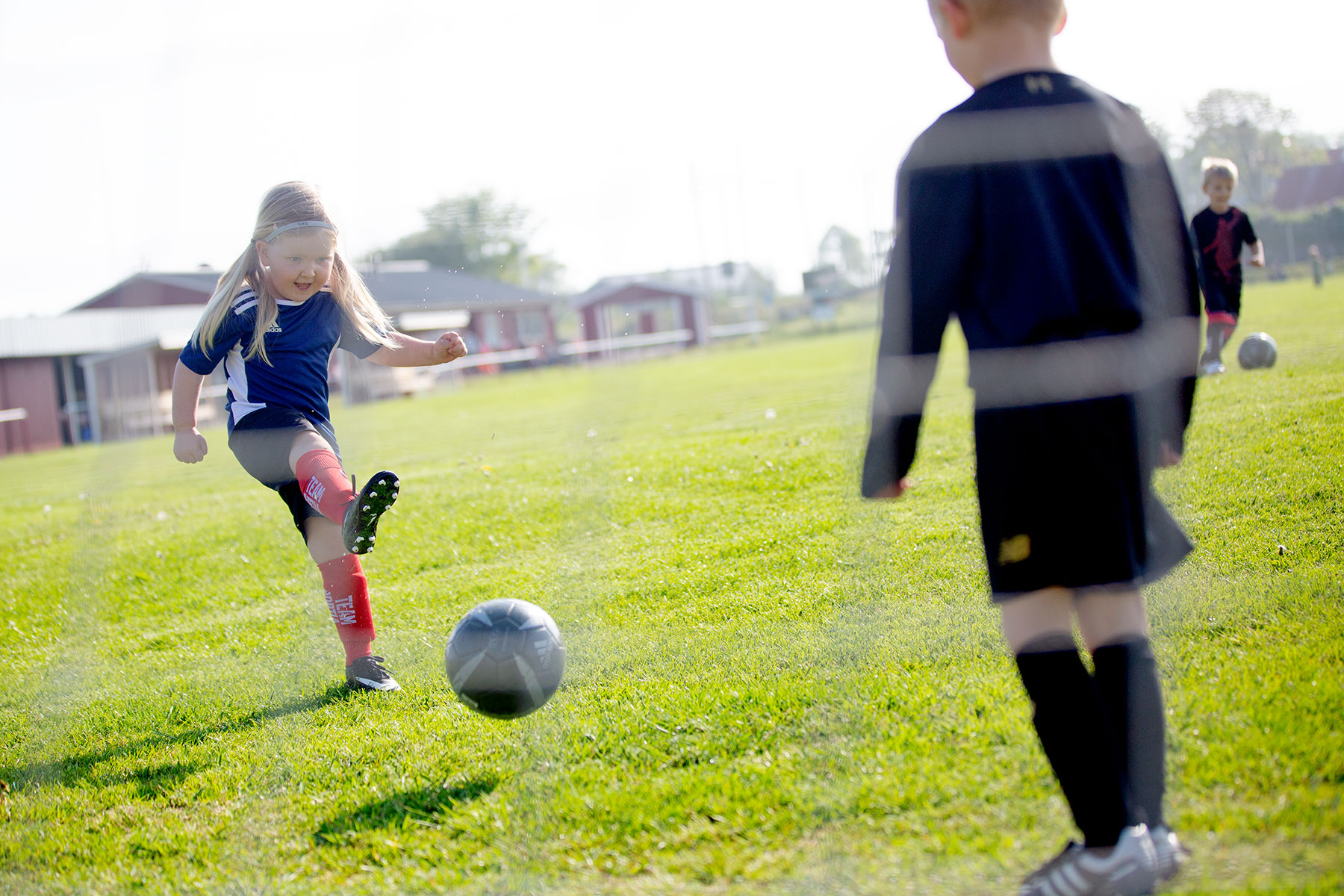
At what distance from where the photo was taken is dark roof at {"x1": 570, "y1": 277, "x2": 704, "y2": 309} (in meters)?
36.3

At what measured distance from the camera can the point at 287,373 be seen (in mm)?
3727

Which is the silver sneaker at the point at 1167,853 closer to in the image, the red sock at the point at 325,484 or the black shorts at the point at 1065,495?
the black shorts at the point at 1065,495

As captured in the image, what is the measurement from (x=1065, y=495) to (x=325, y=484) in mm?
2507

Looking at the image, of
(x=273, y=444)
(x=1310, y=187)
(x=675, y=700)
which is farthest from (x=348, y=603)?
(x=1310, y=187)

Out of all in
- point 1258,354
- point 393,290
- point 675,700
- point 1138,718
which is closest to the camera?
point 1138,718

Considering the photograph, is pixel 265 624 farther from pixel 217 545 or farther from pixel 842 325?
pixel 842 325

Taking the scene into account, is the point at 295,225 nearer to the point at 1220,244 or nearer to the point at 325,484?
the point at 325,484

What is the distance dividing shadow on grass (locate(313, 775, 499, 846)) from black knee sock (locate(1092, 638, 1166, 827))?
1.55 m

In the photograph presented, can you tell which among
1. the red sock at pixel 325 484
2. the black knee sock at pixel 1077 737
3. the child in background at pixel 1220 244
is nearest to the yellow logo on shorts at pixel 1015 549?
the black knee sock at pixel 1077 737

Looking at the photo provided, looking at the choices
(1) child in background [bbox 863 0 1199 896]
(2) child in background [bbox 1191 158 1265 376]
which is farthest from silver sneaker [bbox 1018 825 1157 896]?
(2) child in background [bbox 1191 158 1265 376]

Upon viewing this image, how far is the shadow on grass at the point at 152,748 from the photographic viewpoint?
10.3 ft

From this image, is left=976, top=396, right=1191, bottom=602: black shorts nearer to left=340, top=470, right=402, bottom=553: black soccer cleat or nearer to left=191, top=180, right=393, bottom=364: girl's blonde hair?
left=340, top=470, right=402, bottom=553: black soccer cleat

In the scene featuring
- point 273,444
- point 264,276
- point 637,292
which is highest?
point 637,292

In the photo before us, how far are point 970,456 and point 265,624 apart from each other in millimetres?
3965
